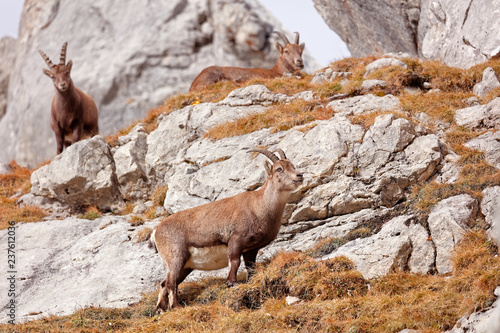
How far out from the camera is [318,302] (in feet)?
30.2

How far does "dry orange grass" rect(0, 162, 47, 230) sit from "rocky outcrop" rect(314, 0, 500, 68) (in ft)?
44.1

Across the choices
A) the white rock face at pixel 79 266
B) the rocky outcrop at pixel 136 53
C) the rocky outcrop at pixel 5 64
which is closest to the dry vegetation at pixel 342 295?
the white rock face at pixel 79 266

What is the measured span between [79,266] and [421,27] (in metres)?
14.7

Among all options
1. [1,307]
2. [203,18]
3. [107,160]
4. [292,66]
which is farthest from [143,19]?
[1,307]

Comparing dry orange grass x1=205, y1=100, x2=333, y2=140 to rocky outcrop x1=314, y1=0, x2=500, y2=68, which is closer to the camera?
dry orange grass x1=205, y1=100, x2=333, y2=140

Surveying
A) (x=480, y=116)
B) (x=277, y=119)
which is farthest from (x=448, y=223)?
(x=277, y=119)

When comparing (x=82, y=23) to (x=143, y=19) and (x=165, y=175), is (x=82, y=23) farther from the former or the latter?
(x=165, y=175)

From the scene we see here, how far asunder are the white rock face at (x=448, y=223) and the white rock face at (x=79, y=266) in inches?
231

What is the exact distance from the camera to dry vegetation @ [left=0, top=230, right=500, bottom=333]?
8.14m

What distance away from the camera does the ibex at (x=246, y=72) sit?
2062 centimetres

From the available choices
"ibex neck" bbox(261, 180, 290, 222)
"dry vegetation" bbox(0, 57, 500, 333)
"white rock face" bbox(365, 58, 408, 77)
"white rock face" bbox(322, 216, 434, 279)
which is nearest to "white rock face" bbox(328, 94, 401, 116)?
"dry vegetation" bbox(0, 57, 500, 333)

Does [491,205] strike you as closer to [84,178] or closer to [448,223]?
[448,223]

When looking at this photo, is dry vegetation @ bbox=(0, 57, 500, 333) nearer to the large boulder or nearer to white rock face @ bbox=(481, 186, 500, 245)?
white rock face @ bbox=(481, 186, 500, 245)

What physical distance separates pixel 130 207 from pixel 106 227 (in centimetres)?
213
